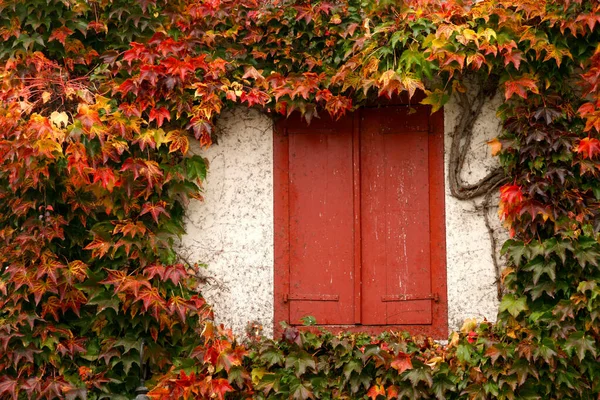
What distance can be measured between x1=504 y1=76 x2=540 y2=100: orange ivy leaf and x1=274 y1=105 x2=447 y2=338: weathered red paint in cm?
55

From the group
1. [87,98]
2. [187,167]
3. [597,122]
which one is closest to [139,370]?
[187,167]

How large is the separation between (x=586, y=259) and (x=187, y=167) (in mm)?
2678

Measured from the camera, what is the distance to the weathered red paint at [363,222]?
19.7 ft

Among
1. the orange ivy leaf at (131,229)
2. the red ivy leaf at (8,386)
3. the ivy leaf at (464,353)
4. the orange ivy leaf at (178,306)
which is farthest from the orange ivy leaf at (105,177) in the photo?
the ivy leaf at (464,353)

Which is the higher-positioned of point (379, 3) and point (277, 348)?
point (379, 3)

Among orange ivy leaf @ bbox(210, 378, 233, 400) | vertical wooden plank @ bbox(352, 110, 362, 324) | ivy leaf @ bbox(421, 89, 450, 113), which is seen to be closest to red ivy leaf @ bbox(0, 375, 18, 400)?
orange ivy leaf @ bbox(210, 378, 233, 400)

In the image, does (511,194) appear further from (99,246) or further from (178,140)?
(99,246)

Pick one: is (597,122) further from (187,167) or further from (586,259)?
(187,167)

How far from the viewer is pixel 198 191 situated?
20.1ft

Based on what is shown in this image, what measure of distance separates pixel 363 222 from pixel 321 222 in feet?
0.95

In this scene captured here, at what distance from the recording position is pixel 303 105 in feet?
19.7

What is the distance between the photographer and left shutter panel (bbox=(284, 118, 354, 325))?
606 centimetres

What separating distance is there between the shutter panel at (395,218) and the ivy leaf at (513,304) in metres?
0.50

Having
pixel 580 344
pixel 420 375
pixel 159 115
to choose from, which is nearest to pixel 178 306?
pixel 159 115
